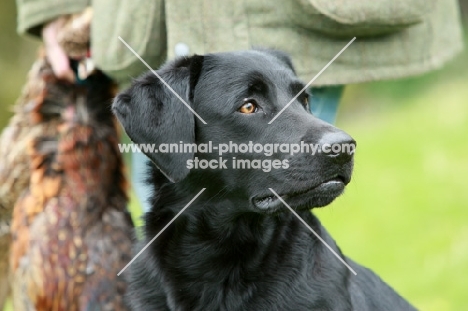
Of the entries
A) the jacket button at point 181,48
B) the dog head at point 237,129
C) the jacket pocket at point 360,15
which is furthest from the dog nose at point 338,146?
the jacket button at point 181,48

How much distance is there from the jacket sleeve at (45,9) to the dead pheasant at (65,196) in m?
0.08

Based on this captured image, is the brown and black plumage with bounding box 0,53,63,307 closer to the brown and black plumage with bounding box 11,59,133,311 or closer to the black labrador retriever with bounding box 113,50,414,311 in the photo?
the brown and black plumage with bounding box 11,59,133,311

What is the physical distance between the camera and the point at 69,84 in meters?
4.03

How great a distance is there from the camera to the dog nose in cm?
271

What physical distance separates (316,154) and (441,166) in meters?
5.51

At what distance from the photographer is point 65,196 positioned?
393cm

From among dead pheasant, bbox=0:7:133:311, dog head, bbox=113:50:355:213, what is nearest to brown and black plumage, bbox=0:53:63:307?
dead pheasant, bbox=0:7:133:311

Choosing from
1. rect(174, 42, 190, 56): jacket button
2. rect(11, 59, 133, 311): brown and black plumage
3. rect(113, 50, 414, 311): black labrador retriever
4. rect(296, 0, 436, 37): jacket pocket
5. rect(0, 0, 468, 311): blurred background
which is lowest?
rect(0, 0, 468, 311): blurred background

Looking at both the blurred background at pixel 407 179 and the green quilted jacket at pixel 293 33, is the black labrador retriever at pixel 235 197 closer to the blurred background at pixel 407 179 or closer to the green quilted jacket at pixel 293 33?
the green quilted jacket at pixel 293 33

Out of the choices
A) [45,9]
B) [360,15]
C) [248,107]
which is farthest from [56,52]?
[360,15]

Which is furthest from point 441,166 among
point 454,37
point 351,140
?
point 351,140

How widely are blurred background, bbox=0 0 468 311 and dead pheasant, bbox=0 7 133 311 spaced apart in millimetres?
1237

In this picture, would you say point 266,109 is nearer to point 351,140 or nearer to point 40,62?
point 351,140

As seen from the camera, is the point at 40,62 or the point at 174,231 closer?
the point at 174,231
